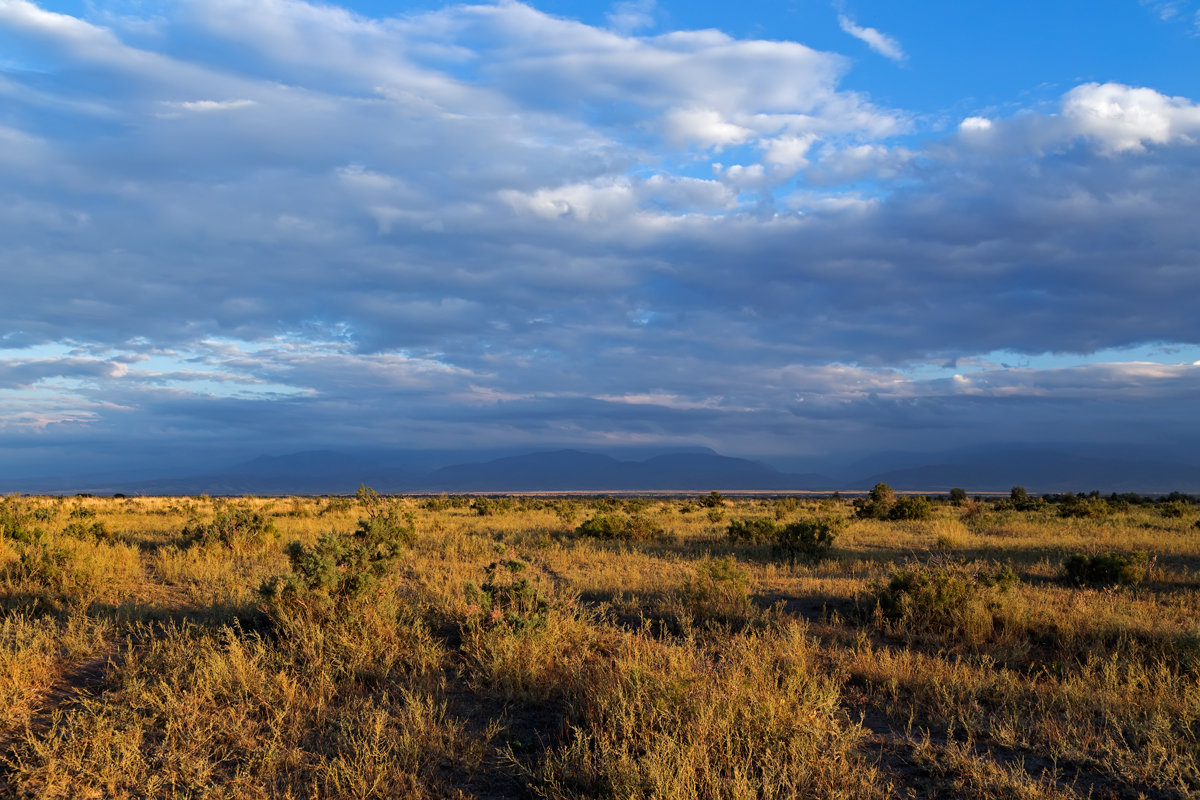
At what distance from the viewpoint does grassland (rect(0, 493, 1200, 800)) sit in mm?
4762

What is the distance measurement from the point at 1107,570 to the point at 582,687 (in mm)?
11471

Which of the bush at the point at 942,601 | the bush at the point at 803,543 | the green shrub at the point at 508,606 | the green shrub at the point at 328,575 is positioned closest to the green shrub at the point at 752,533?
the bush at the point at 803,543

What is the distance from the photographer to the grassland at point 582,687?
4.76 metres

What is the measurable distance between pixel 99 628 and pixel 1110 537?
24637 mm

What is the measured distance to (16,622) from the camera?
27.5ft

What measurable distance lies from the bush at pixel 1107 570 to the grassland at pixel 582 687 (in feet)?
2.33

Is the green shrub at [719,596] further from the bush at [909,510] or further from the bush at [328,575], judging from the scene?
the bush at [909,510]

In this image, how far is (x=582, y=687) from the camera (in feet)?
19.8

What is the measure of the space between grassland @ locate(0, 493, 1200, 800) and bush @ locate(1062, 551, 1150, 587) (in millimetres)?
709

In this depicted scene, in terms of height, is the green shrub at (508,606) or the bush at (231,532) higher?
the green shrub at (508,606)

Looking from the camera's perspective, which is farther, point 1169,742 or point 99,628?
point 99,628

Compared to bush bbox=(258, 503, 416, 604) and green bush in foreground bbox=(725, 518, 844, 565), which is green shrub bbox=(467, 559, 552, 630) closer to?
bush bbox=(258, 503, 416, 604)

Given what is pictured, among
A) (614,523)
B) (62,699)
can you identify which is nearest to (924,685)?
(62,699)

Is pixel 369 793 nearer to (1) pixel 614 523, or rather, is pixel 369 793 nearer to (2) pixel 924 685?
(2) pixel 924 685
